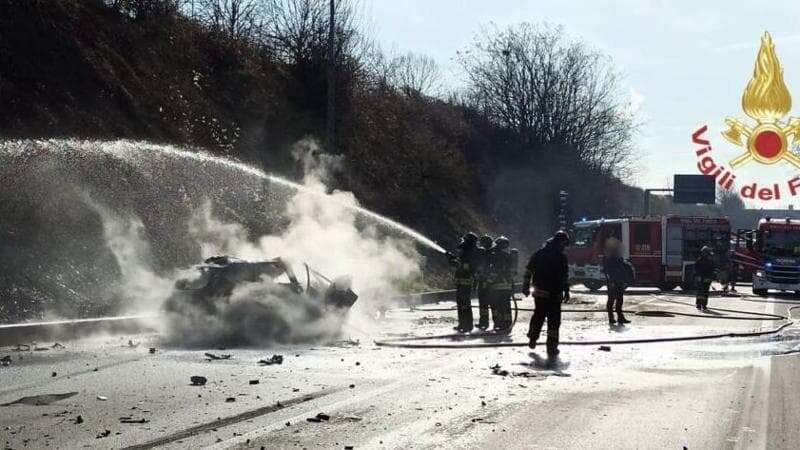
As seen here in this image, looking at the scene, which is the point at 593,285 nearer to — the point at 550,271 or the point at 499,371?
the point at 550,271

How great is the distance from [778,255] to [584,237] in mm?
7516

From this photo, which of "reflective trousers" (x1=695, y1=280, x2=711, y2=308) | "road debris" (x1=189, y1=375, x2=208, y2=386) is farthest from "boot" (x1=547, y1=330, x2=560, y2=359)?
"reflective trousers" (x1=695, y1=280, x2=711, y2=308)

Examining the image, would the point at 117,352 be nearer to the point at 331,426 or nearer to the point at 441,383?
the point at 441,383

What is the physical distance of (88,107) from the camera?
76.1 ft

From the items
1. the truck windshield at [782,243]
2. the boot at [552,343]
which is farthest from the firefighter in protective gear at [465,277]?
the truck windshield at [782,243]

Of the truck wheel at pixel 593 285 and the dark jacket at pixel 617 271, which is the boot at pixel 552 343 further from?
the truck wheel at pixel 593 285

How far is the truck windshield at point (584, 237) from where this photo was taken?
36906mm

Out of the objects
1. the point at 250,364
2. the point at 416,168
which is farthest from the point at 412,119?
the point at 250,364

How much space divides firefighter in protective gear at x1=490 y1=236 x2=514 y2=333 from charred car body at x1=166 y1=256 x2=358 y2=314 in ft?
8.69

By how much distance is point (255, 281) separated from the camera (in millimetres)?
14375

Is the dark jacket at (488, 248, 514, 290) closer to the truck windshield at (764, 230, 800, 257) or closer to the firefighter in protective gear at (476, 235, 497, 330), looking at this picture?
the firefighter in protective gear at (476, 235, 497, 330)

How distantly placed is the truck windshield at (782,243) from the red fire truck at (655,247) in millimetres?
2585

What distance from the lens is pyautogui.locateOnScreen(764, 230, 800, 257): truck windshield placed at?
111ft

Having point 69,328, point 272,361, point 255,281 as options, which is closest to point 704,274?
point 255,281
